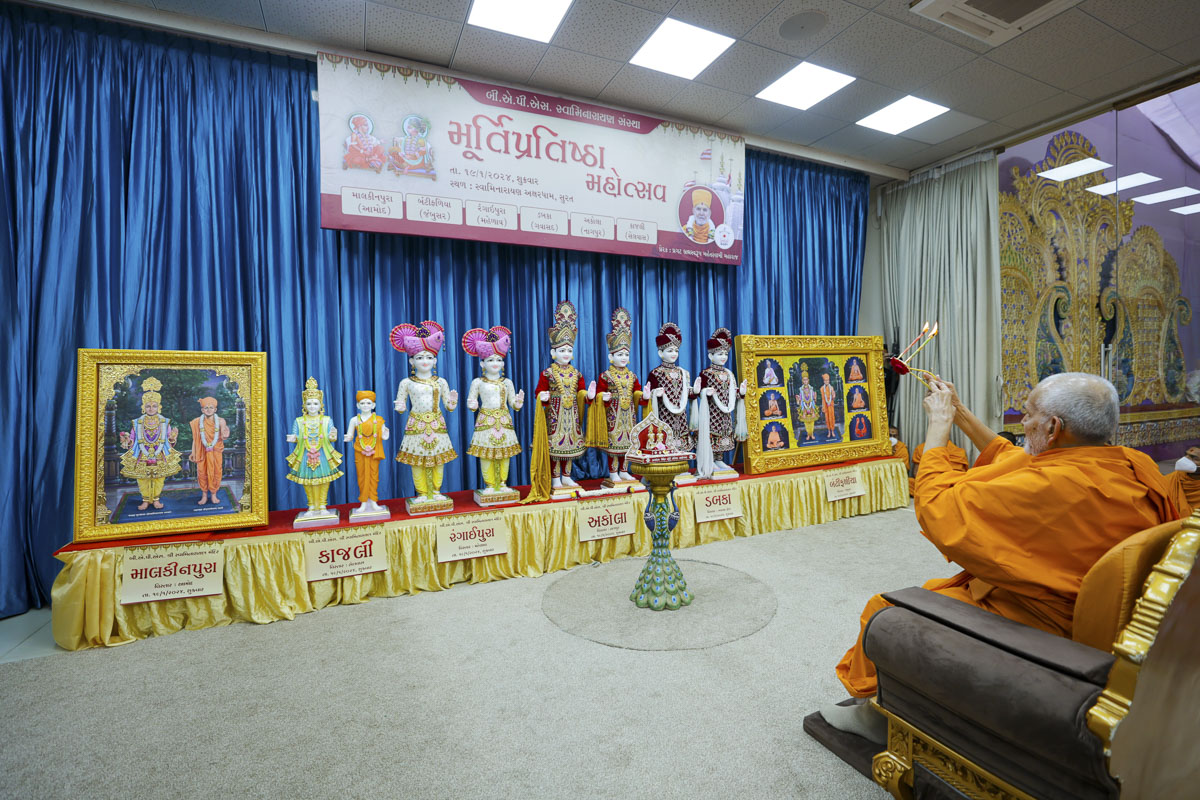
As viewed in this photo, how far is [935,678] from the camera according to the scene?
129 cm

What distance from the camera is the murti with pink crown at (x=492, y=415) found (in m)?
3.25

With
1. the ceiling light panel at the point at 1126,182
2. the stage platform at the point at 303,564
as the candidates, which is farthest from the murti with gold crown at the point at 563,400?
the ceiling light panel at the point at 1126,182

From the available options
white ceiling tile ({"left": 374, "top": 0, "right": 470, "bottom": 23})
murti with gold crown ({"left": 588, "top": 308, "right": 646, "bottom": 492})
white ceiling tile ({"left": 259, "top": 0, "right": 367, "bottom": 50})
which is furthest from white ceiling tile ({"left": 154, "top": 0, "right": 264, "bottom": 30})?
murti with gold crown ({"left": 588, "top": 308, "right": 646, "bottom": 492})

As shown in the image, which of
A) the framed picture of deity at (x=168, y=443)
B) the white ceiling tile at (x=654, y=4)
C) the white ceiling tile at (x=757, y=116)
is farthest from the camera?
the white ceiling tile at (x=757, y=116)

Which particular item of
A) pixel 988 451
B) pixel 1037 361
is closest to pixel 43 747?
pixel 988 451

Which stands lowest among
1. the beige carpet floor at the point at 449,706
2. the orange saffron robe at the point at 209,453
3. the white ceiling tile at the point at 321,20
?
the beige carpet floor at the point at 449,706

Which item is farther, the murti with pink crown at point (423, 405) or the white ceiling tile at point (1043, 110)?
the white ceiling tile at point (1043, 110)

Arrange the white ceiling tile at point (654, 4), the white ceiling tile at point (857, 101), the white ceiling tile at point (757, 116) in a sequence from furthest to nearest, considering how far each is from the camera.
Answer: the white ceiling tile at point (757, 116) → the white ceiling tile at point (857, 101) → the white ceiling tile at point (654, 4)

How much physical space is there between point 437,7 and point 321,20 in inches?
26.1

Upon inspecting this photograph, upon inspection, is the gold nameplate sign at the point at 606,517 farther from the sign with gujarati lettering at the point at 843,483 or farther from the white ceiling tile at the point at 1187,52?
the white ceiling tile at the point at 1187,52

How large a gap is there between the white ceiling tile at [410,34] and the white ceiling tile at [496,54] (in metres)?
0.07

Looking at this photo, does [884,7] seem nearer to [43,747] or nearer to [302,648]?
[302,648]

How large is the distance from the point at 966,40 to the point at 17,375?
5.43 meters

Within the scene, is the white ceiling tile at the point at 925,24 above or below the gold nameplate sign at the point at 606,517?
above
